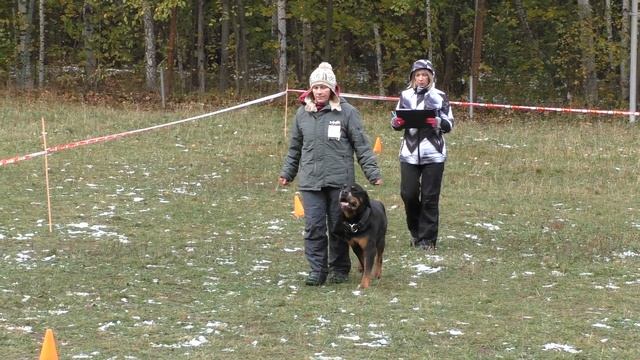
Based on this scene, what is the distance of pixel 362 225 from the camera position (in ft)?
24.5

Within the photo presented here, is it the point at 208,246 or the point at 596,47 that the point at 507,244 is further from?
the point at 596,47

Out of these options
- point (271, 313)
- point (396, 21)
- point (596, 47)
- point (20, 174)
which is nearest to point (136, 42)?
point (396, 21)

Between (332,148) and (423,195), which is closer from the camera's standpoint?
(332,148)

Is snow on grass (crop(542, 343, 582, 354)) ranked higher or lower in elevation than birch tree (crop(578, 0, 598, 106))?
lower

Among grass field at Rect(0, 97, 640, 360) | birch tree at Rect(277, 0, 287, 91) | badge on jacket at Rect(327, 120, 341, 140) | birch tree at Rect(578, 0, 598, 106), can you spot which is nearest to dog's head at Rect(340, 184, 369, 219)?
badge on jacket at Rect(327, 120, 341, 140)

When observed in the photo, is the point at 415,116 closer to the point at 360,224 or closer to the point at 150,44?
the point at 360,224

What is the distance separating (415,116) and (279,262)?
188 centimetres

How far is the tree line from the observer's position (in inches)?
1004

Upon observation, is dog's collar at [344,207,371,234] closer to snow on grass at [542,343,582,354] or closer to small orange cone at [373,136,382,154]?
snow on grass at [542,343,582,354]

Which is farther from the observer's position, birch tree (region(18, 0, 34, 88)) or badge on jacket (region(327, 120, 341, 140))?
birch tree (region(18, 0, 34, 88))

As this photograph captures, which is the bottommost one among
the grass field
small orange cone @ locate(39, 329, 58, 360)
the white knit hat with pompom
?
the grass field

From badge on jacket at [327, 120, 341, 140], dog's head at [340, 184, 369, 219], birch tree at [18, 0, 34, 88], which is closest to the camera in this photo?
dog's head at [340, 184, 369, 219]

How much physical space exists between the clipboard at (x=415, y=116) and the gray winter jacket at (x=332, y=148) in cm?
134

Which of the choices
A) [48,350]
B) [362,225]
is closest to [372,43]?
[362,225]
